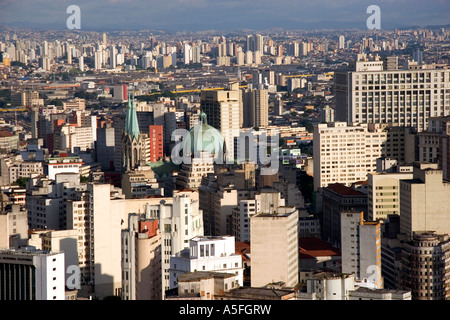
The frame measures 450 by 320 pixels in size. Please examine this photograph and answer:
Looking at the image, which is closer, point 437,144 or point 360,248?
point 360,248

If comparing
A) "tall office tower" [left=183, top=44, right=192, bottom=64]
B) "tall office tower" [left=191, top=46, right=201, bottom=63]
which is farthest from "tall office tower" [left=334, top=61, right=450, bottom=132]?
"tall office tower" [left=191, top=46, right=201, bottom=63]

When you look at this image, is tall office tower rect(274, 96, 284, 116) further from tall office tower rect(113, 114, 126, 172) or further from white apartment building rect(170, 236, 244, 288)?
white apartment building rect(170, 236, 244, 288)

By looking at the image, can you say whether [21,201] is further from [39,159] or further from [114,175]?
[39,159]

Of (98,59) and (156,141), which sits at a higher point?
(98,59)

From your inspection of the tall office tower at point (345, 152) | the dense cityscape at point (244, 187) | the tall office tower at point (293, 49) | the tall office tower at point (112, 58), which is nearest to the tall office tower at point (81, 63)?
the tall office tower at point (112, 58)

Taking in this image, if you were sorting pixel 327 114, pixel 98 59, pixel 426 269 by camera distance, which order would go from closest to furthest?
pixel 426 269 < pixel 327 114 < pixel 98 59

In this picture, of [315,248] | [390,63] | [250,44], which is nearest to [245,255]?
[315,248]

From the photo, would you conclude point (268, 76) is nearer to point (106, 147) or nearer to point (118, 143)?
point (106, 147)
